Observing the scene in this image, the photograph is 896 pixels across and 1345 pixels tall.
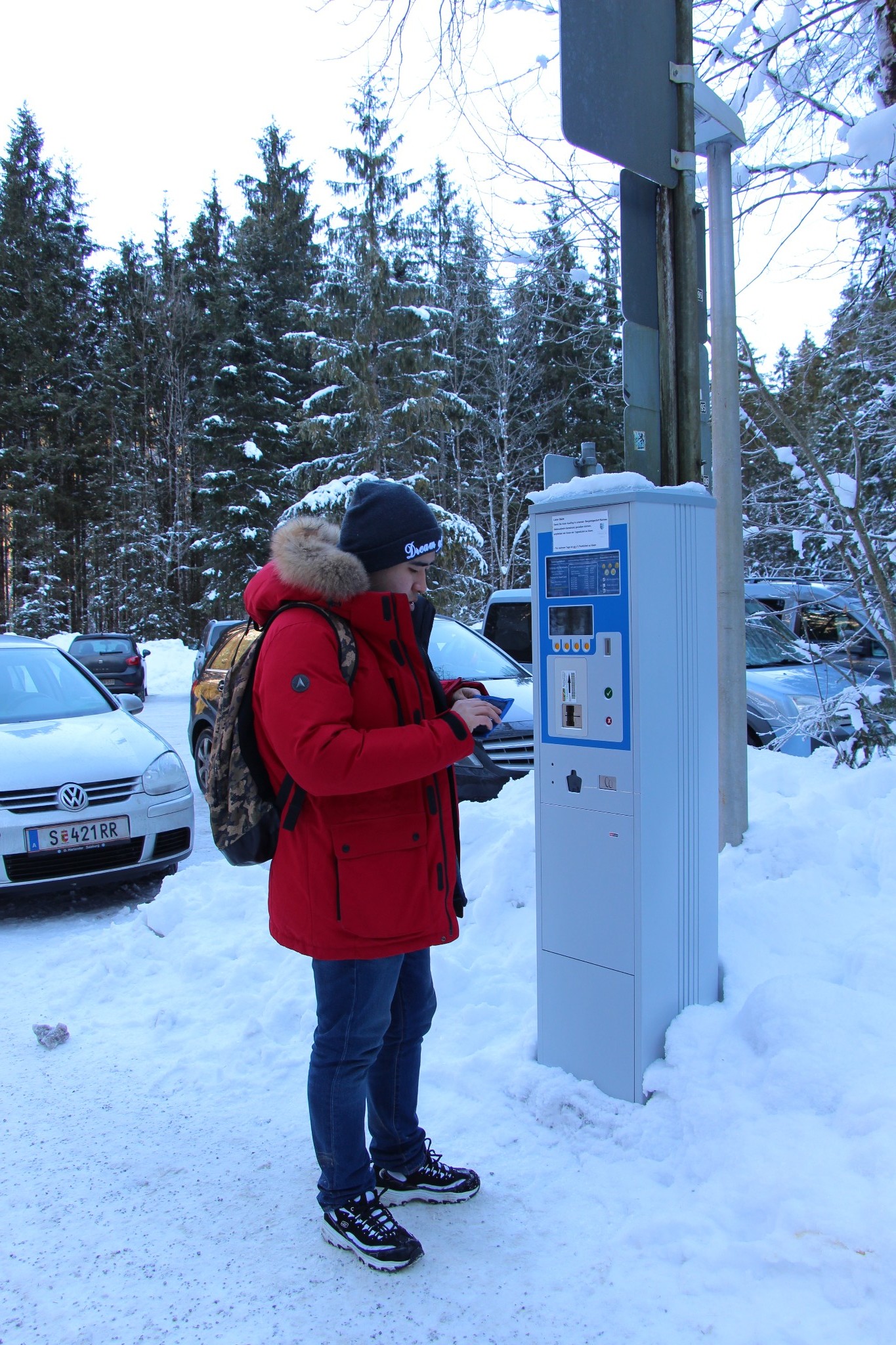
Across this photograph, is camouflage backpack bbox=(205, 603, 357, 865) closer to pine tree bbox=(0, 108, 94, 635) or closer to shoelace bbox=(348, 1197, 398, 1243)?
shoelace bbox=(348, 1197, 398, 1243)

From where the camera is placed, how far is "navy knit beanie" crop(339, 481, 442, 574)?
2365 millimetres

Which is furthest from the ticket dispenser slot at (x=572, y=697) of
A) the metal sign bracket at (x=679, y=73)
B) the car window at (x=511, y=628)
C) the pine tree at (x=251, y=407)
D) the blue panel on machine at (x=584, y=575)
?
the pine tree at (x=251, y=407)

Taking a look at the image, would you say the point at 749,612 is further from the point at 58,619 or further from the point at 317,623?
the point at 58,619

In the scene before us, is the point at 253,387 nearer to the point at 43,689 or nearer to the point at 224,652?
the point at 224,652

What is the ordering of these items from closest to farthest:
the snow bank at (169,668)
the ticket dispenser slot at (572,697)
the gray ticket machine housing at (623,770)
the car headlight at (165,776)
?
the gray ticket machine housing at (623,770) < the ticket dispenser slot at (572,697) < the car headlight at (165,776) < the snow bank at (169,668)

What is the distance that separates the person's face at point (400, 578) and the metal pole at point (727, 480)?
223 cm

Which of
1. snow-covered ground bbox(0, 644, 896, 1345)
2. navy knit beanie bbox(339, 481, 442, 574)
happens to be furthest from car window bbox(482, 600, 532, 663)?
navy knit beanie bbox(339, 481, 442, 574)

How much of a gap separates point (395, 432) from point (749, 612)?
15.0 metres

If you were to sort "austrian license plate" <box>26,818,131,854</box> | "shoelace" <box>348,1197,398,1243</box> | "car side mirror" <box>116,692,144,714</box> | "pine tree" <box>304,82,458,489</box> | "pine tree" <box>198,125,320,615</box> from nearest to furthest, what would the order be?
"shoelace" <box>348,1197,398,1243</box> < "austrian license plate" <box>26,818,131,854</box> < "car side mirror" <box>116,692,144,714</box> < "pine tree" <box>304,82,458,489</box> < "pine tree" <box>198,125,320,615</box>

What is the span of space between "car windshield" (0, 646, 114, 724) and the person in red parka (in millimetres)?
4462

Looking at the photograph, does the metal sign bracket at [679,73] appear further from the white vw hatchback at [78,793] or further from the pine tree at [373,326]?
the pine tree at [373,326]

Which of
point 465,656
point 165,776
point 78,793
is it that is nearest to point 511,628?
point 465,656

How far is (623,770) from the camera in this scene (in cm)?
285

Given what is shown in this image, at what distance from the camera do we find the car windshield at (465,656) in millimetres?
8156
